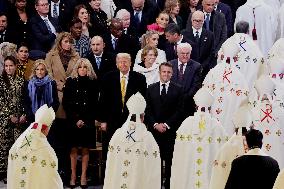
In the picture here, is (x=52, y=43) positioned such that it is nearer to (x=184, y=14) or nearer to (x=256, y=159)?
(x=184, y=14)

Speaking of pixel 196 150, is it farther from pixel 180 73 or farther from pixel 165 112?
pixel 180 73

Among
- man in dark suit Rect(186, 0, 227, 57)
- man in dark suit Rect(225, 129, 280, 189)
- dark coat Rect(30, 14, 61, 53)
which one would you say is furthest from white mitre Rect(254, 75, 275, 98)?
dark coat Rect(30, 14, 61, 53)

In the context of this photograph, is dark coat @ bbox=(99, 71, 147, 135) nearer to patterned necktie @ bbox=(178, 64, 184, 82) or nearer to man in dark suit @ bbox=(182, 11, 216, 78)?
patterned necktie @ bbox=(178, 64, 184, 82)

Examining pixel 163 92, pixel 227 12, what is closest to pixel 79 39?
pixel 163 92

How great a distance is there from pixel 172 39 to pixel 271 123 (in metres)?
3.40

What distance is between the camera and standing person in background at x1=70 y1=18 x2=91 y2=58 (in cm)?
2106

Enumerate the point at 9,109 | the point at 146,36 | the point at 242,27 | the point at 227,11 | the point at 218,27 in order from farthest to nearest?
the point at 227,11, the point at 218,27, the point at 146,36, the point at 242,27, the point at 9,109

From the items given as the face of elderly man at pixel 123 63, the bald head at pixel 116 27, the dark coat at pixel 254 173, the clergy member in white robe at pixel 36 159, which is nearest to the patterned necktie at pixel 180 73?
the face of elderly man at pixel 123 63

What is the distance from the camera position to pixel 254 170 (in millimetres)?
13867

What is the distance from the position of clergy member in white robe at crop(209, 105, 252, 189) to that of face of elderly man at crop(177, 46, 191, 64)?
376cm

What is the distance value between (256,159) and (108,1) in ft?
32.7

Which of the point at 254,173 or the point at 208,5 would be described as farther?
the point at 208,5

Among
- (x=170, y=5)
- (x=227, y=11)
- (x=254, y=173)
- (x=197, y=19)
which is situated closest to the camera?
(x=254, y=173)

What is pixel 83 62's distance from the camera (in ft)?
64.2
